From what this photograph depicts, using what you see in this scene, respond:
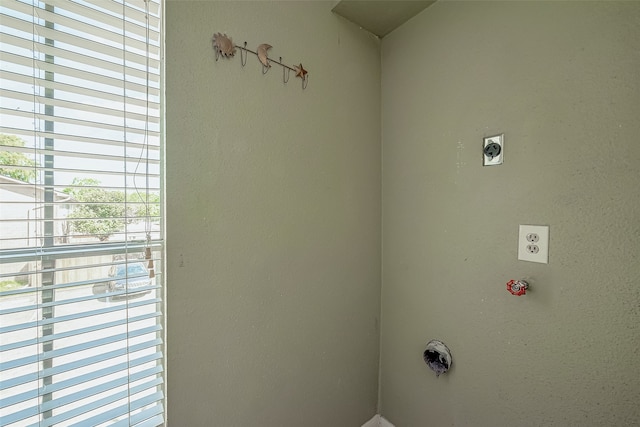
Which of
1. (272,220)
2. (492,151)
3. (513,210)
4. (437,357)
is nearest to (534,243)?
(513,210)

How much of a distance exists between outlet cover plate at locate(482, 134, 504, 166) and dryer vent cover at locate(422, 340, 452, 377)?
2.51 ft

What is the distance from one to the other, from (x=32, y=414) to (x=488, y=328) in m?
1.37

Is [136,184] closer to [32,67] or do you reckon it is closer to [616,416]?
[32,67]

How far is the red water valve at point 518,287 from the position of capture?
32.3 inches

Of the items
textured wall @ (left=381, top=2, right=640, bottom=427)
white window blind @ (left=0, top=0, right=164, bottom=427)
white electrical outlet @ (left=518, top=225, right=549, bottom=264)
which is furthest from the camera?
white electrical outlet @ (left=518, top=225, right=549, bottom=264)

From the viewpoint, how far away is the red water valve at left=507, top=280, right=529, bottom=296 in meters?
0.82

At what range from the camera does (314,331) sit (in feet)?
3.56

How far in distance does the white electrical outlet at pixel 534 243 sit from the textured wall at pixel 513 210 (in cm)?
2

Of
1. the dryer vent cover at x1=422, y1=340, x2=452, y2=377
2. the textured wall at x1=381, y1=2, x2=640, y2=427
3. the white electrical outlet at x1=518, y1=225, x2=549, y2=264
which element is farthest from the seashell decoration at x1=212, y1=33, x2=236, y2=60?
the dryer vent cover at x1=422, y1=340, x2=452, y2=377

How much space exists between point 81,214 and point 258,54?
2.47 ft

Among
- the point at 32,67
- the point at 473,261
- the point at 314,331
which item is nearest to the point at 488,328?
the point at 473,261

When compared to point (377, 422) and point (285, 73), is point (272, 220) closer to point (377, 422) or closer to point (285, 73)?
point (285, 73)

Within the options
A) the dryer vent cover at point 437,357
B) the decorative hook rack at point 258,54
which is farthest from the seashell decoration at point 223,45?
the dryer vent cover at point 437,357

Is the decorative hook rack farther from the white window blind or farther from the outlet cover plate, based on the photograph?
the outlet cover plate
